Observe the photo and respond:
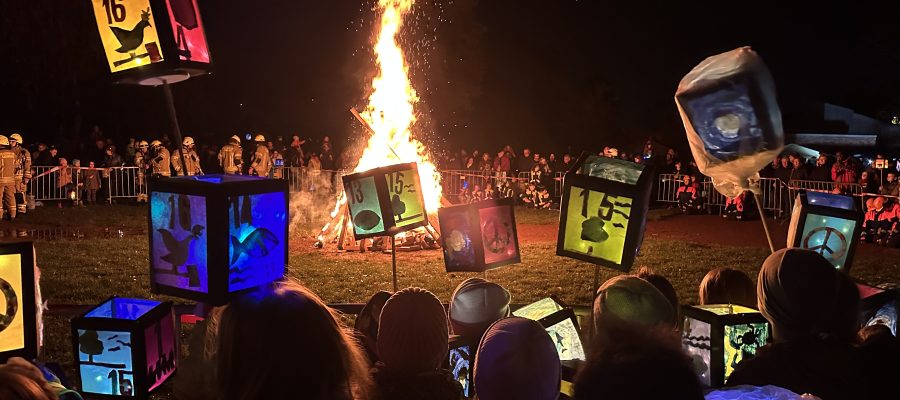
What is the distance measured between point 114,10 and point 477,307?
8.59ft

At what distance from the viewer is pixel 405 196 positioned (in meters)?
6.89

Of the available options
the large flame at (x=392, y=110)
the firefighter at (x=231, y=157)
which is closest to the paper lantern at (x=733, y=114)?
the large flame at (x=392, y=110)

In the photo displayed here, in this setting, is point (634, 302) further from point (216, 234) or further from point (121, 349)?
point (121, 349)

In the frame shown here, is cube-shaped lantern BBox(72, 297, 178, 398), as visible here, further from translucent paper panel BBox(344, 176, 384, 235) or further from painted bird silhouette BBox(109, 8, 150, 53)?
translucent paper panel BBox(344, 176, 384, 235)

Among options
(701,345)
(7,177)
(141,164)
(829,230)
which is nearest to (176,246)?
(701,345)

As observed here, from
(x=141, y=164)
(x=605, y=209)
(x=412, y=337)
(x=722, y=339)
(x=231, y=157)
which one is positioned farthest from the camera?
(x=141, y=164)

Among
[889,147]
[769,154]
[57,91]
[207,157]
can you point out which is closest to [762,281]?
[769,154]

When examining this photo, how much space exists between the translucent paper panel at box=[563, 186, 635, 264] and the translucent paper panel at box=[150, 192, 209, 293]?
253 centimetres

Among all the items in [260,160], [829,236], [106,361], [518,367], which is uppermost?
[260,160]

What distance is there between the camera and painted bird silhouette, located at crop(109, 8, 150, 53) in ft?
13.2

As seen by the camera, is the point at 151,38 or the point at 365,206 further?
the point at 365,206

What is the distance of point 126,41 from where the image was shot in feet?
13.5

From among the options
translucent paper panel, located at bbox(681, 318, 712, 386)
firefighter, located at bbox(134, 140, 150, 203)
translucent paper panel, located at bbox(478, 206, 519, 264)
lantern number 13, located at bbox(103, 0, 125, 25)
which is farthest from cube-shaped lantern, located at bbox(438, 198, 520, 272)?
firefighter, located at bbox(134, 140, 150, 203)

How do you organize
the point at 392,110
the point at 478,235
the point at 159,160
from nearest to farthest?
the point at 478,235
the point at 392,110
the point at 159,160
